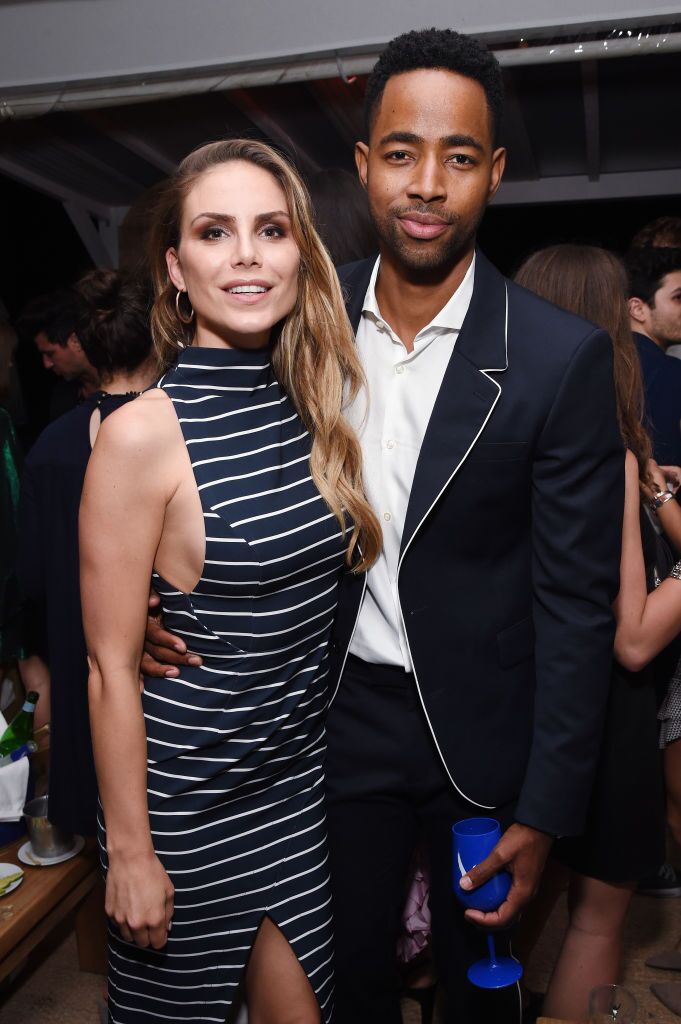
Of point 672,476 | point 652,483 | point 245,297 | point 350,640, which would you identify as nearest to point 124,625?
point 350,640

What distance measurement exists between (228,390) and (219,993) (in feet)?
3.18

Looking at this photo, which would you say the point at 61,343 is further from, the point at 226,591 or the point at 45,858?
the point at 226,591

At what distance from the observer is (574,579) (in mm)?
1491

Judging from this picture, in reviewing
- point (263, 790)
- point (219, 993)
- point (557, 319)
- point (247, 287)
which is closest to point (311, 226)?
point (247, 287)

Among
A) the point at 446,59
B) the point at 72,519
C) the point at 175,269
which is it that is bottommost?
the point at 72,519

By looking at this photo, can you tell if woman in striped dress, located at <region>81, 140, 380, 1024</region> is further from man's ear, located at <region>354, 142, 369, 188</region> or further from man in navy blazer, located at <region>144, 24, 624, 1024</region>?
man's ear, located at <region>354, 142, 369, 188</region>

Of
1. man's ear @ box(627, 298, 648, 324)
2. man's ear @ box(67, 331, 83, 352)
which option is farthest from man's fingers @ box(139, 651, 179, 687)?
man's ear @ box(67, 331, 83, 352)

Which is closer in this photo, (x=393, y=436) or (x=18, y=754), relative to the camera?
(x=393, y=436)

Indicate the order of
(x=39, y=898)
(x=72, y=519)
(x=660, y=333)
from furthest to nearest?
1. (x=660, y=333)
2. (x=72, y=519)
3. (x=39, y=898)

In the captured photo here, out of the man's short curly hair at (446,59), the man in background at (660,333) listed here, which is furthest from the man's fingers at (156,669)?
the man in background at (660,333)

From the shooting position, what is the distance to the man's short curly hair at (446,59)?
4.82 feet

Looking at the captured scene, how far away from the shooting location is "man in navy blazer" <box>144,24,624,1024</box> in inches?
57.8

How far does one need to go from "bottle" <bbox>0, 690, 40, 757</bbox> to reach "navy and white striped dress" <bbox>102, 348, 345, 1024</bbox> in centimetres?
80

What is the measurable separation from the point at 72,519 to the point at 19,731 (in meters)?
0.53
